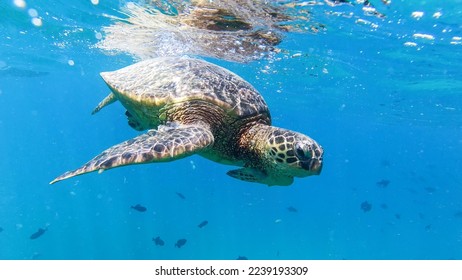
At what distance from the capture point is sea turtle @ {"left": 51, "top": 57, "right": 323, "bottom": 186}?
11.9ft

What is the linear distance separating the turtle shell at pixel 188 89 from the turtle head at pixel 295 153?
0.98 meters

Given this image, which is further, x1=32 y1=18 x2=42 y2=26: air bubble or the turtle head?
x1=32 y1=18 x2=42 y2=26: air bubble

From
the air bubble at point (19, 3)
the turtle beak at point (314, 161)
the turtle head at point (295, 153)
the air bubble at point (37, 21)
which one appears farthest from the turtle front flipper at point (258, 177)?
the air bubble at point (37, 21)

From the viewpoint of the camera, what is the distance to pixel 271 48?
1402cm

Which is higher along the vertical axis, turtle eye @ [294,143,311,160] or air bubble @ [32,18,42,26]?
turtle eye @ [294,143,311,160]

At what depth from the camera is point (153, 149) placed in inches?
135

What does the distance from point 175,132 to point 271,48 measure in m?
11.0

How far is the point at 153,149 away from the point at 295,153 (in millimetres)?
1670

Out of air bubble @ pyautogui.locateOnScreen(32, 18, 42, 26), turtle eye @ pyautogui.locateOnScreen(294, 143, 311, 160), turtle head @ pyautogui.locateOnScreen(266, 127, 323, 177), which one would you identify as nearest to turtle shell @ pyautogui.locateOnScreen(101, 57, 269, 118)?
turtle head @ pyautogui.locateOnScreen(266, 127, 323, 177)

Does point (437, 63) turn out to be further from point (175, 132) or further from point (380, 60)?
point (175, 132)

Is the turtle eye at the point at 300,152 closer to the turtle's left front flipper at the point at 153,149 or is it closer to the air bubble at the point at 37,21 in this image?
the turtle's left front flipper at the point at 153,149

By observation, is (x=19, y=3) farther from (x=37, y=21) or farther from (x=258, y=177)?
(x=258, y=177)

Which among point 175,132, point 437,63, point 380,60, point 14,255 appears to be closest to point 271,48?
point 380,60

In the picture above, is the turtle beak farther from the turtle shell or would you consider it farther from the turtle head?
the turtle shell
